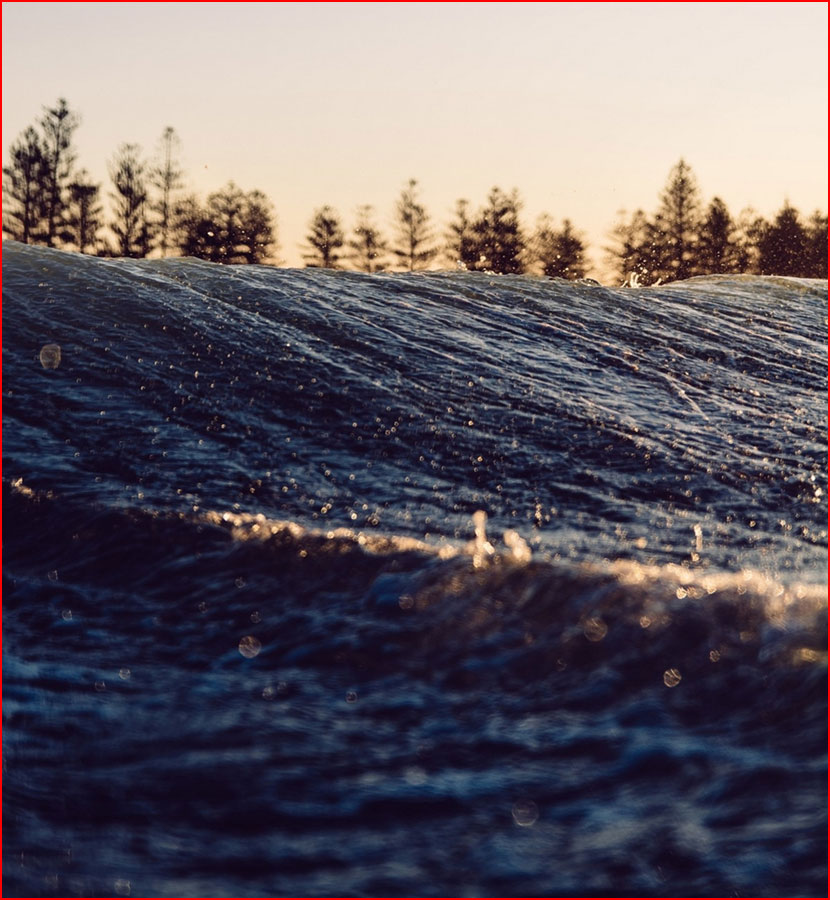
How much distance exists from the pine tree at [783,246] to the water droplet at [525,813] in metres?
57.1

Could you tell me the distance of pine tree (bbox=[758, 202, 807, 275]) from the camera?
5681cm

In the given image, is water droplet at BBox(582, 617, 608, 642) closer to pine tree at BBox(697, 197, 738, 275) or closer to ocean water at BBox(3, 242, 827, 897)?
ocean water at BBox(3, 242, 827, 897)

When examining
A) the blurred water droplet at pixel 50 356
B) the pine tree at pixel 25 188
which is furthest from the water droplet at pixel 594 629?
the pine tree at pixel 25 188

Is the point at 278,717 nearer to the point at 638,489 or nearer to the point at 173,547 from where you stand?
the point at 173,547

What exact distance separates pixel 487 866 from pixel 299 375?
19.5 ft

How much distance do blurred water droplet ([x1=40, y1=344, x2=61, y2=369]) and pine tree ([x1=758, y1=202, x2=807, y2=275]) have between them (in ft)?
174

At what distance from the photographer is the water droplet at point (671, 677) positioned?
3.79 meters

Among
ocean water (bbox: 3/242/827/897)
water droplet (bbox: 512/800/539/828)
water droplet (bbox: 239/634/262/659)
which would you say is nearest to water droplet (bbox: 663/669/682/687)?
ocean water (bbox: 3/242/827/897)

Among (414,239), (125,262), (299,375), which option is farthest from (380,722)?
(414,239)

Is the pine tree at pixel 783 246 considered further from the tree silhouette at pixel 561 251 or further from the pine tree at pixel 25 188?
the pine tree at pixel 25 188

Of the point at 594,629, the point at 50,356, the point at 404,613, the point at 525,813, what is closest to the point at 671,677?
the point at 594,629

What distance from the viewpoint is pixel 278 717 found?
3.86m

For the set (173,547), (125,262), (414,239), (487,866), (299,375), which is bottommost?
(487,866)

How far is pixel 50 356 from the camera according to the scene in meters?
8.81
